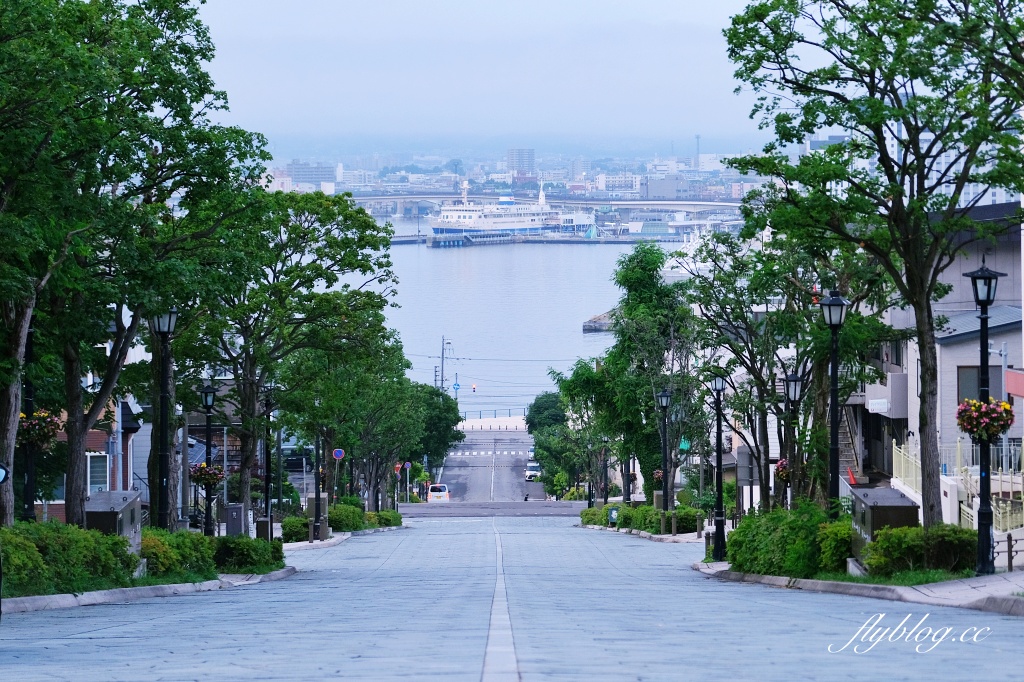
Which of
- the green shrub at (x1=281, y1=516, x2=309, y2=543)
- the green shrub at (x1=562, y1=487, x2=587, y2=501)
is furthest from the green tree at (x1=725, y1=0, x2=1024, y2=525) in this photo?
the green shrub at (x1=562, y1=487, x2=587, y2=501)

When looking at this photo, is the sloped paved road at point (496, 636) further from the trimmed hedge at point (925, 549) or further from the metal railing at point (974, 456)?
the metal railing at point (974, 456)

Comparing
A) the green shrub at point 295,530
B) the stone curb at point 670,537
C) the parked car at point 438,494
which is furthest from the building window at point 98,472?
the parked car at point 438,494

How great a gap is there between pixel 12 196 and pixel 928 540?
13743mm

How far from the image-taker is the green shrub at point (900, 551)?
62.3ft

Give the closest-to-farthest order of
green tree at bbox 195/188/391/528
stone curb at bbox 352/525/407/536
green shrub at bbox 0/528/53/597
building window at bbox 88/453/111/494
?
1. green shrub at bbox 0/528/53/597
2. green tree at bbox 195/188/391/528
3. building window at bbox 88/453/111/494
4. stone curb at bbox 352/525/407/536

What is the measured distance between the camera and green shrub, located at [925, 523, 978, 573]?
18.7 meters

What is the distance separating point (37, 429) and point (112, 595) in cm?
877

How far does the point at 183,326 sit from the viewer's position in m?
33.3

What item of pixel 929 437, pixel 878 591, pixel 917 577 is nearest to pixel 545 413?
pixel 929 437

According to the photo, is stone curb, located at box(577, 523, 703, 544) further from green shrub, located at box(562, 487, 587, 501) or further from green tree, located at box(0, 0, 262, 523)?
green shrub, located at box(562, 487, 587, 501)

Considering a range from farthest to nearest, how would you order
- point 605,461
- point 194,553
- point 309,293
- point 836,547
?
1. point 605,461
2. point 309,293
3. point 194,553
4. point 836,547

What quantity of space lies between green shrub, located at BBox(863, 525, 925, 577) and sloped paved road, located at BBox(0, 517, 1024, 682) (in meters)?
1.17

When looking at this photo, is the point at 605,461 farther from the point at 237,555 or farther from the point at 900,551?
the point at 900,551

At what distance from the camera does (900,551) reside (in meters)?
19.0
